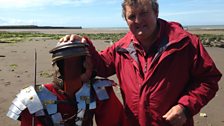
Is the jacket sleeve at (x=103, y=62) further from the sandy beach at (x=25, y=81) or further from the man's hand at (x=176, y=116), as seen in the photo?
the sandy beach at (x=25, y=81)

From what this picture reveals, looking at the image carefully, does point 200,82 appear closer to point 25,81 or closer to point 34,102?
point 34,102

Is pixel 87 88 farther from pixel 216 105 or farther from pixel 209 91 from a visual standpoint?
pixel 216 105

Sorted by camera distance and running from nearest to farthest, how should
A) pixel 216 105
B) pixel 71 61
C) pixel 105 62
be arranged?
1. pixel 71 61
2. pixel 105 62
3. pixel 216 105

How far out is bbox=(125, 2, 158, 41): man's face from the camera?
10.7ft

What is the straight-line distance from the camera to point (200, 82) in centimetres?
331

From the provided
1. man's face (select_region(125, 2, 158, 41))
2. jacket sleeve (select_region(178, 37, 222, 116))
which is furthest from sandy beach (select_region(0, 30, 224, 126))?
man's face (select_region(125, 2, 158, 41))

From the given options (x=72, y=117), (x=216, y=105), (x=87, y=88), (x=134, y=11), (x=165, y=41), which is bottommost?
(x=216, y=105)

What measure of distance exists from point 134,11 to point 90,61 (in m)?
0.62

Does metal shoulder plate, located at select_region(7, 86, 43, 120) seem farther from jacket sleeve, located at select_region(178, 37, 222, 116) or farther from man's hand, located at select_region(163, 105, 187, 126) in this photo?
jacket sleeve, located at select_region(178, 37, 222, 116)

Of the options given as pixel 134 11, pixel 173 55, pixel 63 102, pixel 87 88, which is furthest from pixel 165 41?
pixel 63 102

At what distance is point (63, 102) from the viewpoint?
3.23m

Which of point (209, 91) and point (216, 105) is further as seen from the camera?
point (216, 105)

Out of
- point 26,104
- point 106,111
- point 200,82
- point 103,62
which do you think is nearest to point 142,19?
point 103,62

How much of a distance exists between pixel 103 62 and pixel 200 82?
0.99 m
